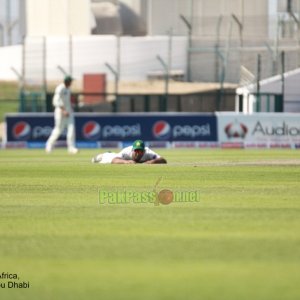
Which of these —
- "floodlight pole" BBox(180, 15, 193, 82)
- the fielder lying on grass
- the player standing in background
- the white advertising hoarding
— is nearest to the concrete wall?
"floodlight pole" BBox(180, 15, 193, 82)

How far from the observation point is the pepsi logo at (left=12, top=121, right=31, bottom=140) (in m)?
34.7

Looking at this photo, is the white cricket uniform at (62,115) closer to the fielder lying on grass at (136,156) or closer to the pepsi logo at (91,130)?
the pepsi logo at (91,130)

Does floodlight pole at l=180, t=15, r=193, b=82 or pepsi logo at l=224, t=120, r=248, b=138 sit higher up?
floodlight pole at l=180, t=15, r=193, b=82

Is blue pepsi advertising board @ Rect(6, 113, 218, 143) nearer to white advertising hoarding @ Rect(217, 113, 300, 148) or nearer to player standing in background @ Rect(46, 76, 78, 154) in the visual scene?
white advertising hoarding @ Rect(217, 113, 300, 148)

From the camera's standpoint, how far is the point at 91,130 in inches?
1369

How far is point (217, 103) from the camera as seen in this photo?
136 feet

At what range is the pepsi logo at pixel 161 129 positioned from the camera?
34.5 m

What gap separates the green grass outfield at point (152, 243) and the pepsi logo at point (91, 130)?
18168 mm

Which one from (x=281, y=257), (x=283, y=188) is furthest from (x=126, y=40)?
(x=281, y=257)

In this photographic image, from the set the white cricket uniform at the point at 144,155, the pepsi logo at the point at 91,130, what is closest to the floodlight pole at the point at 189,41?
the pepsi logo at the point at 91,130

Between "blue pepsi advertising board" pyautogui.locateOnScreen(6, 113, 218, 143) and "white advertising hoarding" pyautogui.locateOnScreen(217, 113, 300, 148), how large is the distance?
61cm

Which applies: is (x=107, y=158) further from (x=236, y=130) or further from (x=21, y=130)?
(x=21, y=130)

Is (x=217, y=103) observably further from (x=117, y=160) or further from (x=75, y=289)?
(x=75, y=289)

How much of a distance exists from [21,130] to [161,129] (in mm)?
3776
